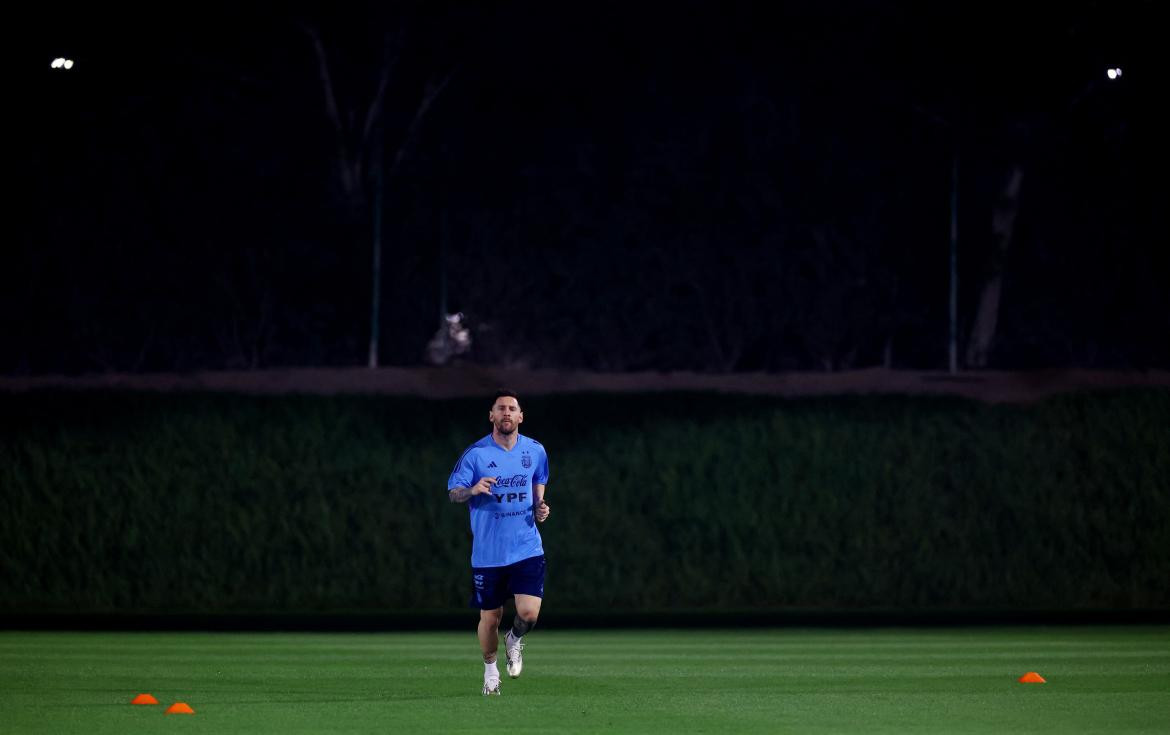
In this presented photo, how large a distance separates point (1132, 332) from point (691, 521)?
9.89m

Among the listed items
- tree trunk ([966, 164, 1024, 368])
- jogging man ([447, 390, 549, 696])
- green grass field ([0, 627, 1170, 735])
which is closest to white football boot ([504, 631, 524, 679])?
green grass field ([0, 627, 1170, 735])

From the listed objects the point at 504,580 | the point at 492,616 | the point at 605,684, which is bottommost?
the point at 605,684

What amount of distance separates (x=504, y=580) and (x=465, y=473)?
89 cm

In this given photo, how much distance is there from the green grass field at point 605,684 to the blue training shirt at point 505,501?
977 millimetres

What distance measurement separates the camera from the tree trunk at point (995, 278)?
33250 millimetres

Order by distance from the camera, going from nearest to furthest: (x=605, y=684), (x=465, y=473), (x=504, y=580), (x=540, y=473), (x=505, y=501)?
(x=465, y=473) → (x=505, y=501) → (x=540, y=473) → (x=504, y=580) → (x=605, y=684)

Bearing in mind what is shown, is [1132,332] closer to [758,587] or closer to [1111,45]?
[1111,45]

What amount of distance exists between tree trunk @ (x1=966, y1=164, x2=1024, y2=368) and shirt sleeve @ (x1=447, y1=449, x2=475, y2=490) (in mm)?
21073

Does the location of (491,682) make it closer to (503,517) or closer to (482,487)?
(503,517)

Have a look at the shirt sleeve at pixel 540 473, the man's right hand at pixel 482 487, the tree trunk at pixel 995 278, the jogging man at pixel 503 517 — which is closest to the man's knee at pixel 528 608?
the jogging man at pixel 503 517

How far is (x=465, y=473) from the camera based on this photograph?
12.8 metres

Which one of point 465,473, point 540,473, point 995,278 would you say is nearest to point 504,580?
point 540,473

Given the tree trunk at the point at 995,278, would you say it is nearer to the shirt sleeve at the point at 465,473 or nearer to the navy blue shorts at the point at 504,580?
the navy blue shorts at the point at 504,580

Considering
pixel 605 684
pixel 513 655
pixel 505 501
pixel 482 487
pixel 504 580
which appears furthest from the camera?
pixel 605 684
